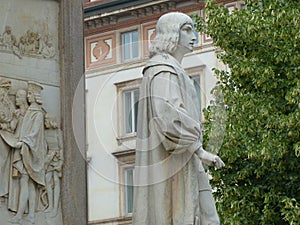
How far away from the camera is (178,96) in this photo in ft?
41.1

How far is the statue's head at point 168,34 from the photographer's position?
12781mm

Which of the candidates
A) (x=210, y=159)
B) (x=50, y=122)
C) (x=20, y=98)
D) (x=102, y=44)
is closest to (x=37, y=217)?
(x=50, y=122)

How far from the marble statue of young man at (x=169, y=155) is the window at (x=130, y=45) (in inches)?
977

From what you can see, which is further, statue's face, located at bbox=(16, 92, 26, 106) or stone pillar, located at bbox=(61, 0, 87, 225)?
stone pillar, located at bbox=(61, 0, 87, 225)

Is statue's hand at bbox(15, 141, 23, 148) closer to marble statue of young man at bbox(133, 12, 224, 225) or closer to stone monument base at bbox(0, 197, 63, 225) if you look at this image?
stone monument base at bbox(0, 197, 63, 225)

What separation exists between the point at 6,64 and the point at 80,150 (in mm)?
1025

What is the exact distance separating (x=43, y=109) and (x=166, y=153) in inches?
43.7

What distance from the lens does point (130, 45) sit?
1567 inches

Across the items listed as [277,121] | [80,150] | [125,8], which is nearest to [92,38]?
[125,8]

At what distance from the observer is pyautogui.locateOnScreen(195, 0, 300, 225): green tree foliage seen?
24688 mm

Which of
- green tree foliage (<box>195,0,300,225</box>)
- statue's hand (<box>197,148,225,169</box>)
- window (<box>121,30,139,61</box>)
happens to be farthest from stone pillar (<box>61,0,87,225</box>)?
window (<box>121,30,139,61</box>)

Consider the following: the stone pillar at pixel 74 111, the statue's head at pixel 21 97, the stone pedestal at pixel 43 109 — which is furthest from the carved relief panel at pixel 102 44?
the statue's head at pixel 21 97

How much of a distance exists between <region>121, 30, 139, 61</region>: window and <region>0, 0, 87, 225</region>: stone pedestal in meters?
24.4

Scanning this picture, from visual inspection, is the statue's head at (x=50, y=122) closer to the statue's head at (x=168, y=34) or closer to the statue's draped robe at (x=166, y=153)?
the statue's draped robe at (x=166, y=153)
